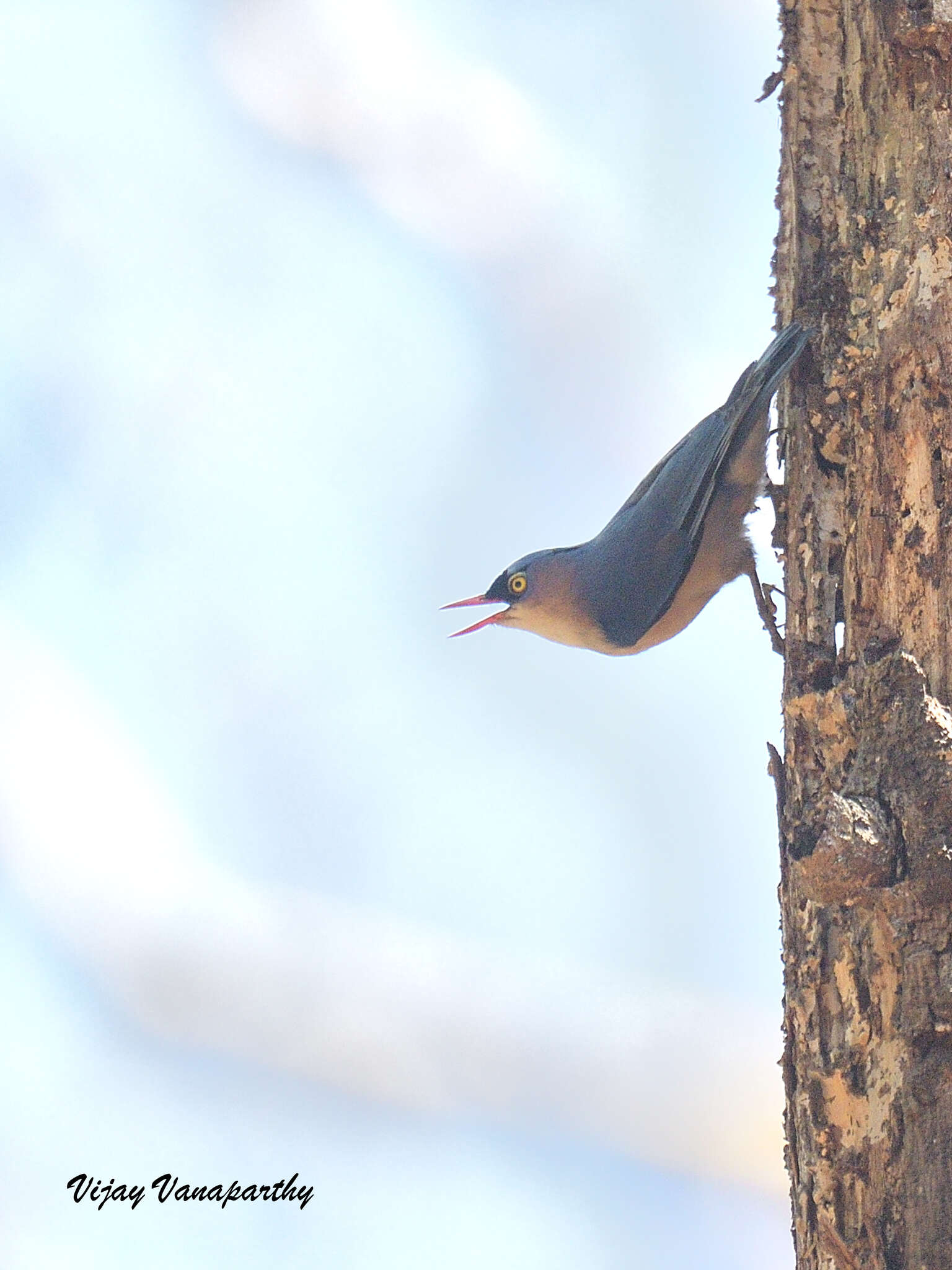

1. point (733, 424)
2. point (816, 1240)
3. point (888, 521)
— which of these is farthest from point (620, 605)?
point (816, 1240)

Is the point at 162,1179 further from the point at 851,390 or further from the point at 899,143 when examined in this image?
the point at 899,143

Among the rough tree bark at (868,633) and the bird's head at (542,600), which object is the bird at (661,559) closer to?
the bird's head at (542,600)

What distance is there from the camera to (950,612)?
2.55m

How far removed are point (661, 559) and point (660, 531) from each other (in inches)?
3.8

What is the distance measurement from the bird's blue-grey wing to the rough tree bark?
0.56 meters

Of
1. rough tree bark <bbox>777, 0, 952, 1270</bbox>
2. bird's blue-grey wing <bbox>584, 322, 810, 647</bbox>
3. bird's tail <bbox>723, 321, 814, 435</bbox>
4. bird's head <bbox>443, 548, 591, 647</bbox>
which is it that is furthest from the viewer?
bird's head <bbox>443, 548, 591, 647</bbox>

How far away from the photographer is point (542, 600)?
4656 millimetres

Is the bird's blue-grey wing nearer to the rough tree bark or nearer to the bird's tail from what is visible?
the bird's tail

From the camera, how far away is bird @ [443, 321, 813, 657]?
4.07 meters

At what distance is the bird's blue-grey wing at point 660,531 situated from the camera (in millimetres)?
4008

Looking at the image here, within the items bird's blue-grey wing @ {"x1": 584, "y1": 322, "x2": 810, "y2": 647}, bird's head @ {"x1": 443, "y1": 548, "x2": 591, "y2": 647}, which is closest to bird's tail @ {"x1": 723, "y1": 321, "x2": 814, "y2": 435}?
bird's blue-grey wing @ {"x1": 584, "y1": 322, "x2": 810, "y2": 647}

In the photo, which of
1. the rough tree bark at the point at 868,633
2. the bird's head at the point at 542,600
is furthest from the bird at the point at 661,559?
the rough tree bark at the point at 868,633

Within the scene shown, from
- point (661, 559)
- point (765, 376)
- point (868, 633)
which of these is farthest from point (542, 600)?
point (868, 633)

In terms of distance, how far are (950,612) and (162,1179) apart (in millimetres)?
3144
